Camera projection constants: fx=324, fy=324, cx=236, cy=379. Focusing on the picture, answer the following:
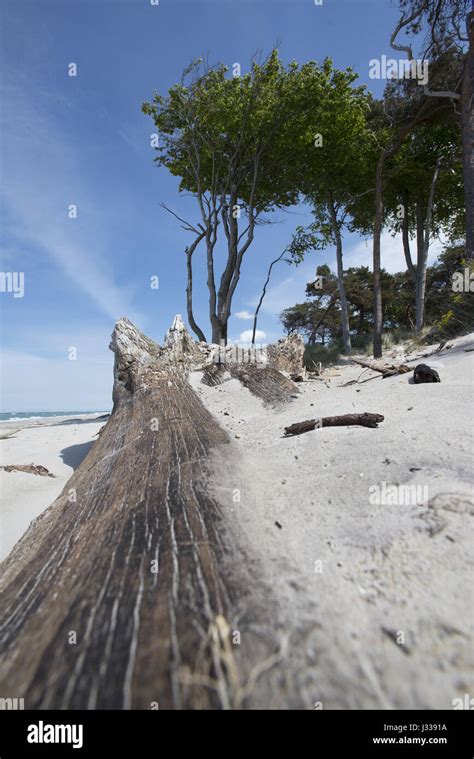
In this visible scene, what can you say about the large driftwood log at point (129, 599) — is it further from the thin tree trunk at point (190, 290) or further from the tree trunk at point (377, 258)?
the thin tree trunk at point (190, 290)

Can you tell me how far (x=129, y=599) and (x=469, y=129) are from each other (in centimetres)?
1282

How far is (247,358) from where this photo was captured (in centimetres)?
556

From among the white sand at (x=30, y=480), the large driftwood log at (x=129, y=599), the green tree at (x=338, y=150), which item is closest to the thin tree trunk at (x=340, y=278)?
the green tree at (x=338, y=150)

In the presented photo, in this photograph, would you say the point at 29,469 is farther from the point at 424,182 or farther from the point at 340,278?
the point at 424,182

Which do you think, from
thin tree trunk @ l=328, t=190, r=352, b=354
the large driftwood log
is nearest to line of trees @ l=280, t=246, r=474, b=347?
thin tree trunk @ l=328, t=190, r=352, b=354

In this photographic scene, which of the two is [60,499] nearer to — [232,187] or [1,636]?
[1,636]

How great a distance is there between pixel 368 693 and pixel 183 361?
4806 mm

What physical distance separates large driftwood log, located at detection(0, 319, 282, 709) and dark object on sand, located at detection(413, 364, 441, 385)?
9.94ft

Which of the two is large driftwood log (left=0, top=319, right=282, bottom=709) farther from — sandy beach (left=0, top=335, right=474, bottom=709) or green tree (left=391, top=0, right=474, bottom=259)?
green tree (left=391, top=0, right=474, bottom=259)

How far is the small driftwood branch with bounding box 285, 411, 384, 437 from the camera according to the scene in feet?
8.74

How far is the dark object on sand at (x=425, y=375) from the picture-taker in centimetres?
374

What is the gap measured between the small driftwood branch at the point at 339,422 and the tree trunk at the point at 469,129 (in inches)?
331

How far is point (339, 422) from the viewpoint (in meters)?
2.80
